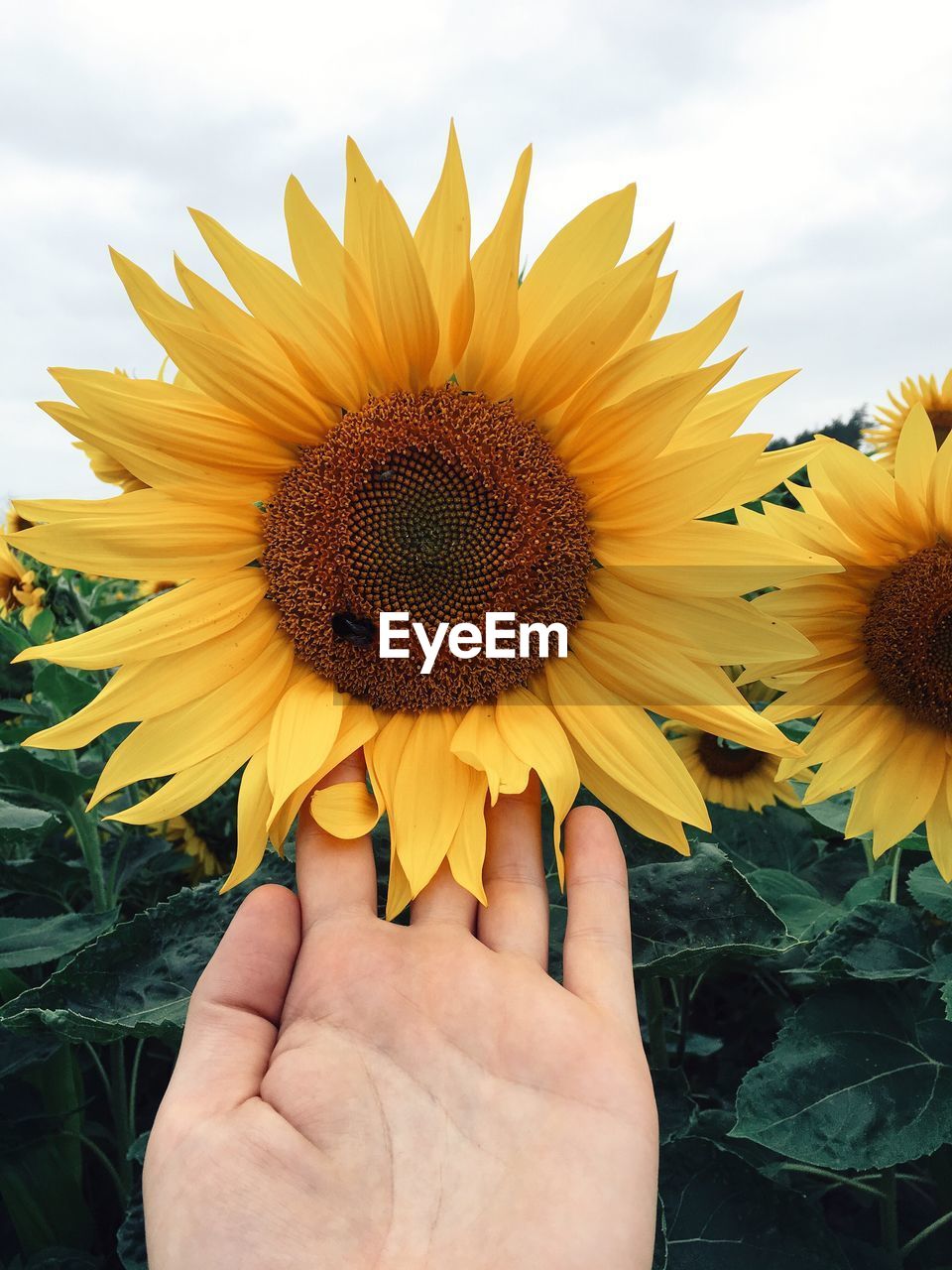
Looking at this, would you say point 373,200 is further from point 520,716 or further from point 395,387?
point 520,716

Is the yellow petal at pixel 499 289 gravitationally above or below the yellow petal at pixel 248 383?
above

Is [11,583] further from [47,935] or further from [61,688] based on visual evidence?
[47,935]

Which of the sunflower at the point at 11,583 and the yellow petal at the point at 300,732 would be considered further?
the sunflower at the point at 11,583

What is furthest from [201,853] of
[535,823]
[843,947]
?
[843,947]

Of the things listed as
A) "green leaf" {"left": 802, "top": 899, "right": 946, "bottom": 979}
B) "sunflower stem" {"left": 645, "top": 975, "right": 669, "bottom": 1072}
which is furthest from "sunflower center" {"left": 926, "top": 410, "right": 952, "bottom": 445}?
"sunflower stem" {"left": 645, "top": 975, "right": 669, "bottom": 1072}

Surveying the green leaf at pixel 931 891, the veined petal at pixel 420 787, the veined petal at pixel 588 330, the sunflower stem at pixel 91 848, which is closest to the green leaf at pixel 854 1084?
the green leaf at pixel 931 891

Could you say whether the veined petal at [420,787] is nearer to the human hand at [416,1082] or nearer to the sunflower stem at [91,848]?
the human hand at [416,1082]
